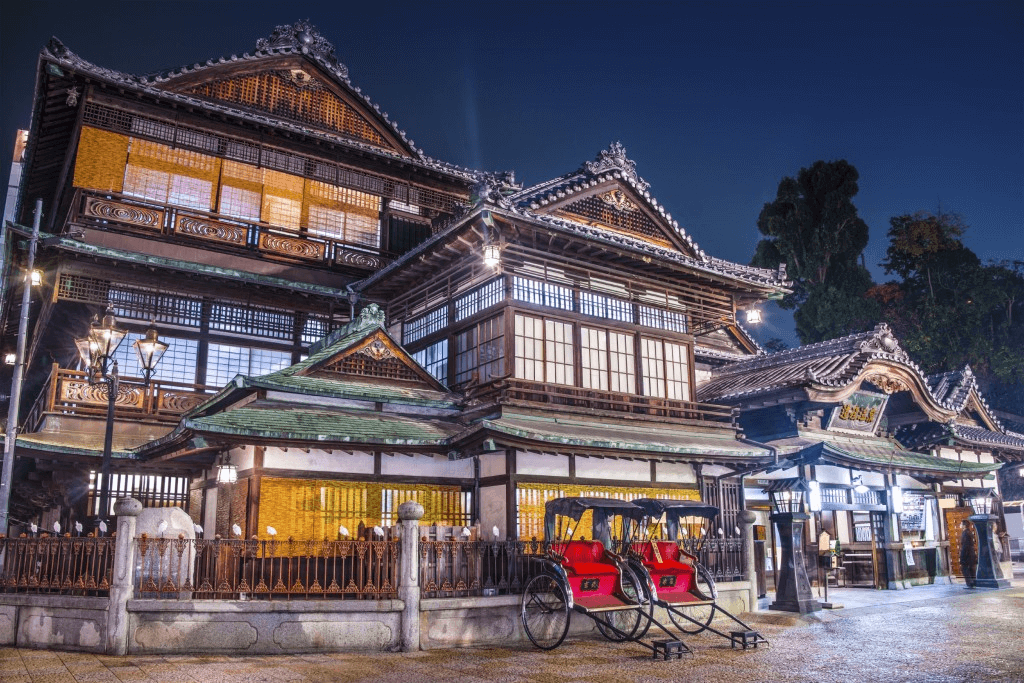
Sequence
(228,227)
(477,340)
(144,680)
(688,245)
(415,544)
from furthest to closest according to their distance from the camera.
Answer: (688,245) < (228,227) < (477,340) < (415,544) < (144,680)

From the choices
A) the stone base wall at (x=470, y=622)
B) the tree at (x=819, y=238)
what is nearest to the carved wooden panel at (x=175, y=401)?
the stone base wall at (x=470, y=622)

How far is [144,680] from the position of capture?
385 inches

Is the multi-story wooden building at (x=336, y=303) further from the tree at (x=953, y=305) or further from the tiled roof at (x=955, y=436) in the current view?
the tree at (x=953, y=305)

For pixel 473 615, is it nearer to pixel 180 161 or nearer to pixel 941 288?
pixel 180 161

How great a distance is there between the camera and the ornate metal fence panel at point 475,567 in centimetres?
1312

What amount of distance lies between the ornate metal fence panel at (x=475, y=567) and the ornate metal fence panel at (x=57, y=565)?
497 cm

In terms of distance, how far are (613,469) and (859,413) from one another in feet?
37.0

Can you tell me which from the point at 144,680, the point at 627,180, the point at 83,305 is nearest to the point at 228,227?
the point at 83,305

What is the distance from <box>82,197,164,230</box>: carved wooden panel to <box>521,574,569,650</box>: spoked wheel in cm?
1484

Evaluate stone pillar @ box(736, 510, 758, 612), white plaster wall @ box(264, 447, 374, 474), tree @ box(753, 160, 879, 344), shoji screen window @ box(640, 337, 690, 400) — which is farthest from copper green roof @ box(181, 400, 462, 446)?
tree @ box(753, 160, 879, 344)

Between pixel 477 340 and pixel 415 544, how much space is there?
835 cm

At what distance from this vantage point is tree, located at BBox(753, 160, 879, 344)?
148ft

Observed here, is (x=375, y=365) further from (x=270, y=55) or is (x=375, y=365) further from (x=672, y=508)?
(x=270, y=55)

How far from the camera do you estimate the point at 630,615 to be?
15.0m
